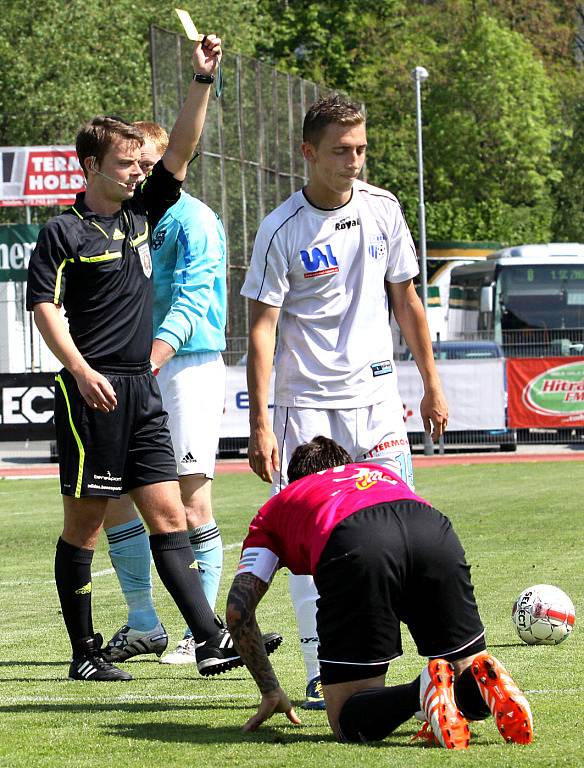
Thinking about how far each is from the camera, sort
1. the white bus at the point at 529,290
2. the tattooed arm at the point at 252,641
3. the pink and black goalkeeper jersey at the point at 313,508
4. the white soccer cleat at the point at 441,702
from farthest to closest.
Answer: the white bus at the point at 529,290 → the tattooed arm at the point at 252,641 → the pink and black goalkeeper jersey at the point at 313,508 → the white soccer cleat at the point at 441,702

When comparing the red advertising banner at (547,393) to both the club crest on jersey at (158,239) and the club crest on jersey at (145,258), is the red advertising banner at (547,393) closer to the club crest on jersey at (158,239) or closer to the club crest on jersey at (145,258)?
the club crest on jersey at (158,239)

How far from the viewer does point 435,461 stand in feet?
A: 81.7

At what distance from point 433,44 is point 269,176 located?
32.7 m

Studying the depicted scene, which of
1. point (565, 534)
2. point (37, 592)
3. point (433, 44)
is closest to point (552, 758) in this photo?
point (37, 592)

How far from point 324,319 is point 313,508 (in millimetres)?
1064

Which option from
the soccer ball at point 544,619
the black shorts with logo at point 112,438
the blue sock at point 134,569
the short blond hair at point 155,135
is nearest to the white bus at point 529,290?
the soccer ball at point 544,619

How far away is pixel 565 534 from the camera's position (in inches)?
485

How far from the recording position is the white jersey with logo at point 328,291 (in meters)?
5.73

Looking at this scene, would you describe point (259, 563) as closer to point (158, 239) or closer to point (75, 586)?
point (75, 586)

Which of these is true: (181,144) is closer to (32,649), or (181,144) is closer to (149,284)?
(149,284)

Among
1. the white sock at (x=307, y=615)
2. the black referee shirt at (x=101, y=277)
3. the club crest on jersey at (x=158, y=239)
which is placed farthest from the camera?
the club crest on jersey at (x=158, y=239)

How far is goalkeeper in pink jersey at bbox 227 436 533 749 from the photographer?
4793 mm

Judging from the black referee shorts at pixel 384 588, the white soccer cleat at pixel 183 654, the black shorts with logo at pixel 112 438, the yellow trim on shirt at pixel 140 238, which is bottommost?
the white soccer cleat at pixel 183 654

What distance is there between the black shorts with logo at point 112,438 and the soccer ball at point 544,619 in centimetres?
194
